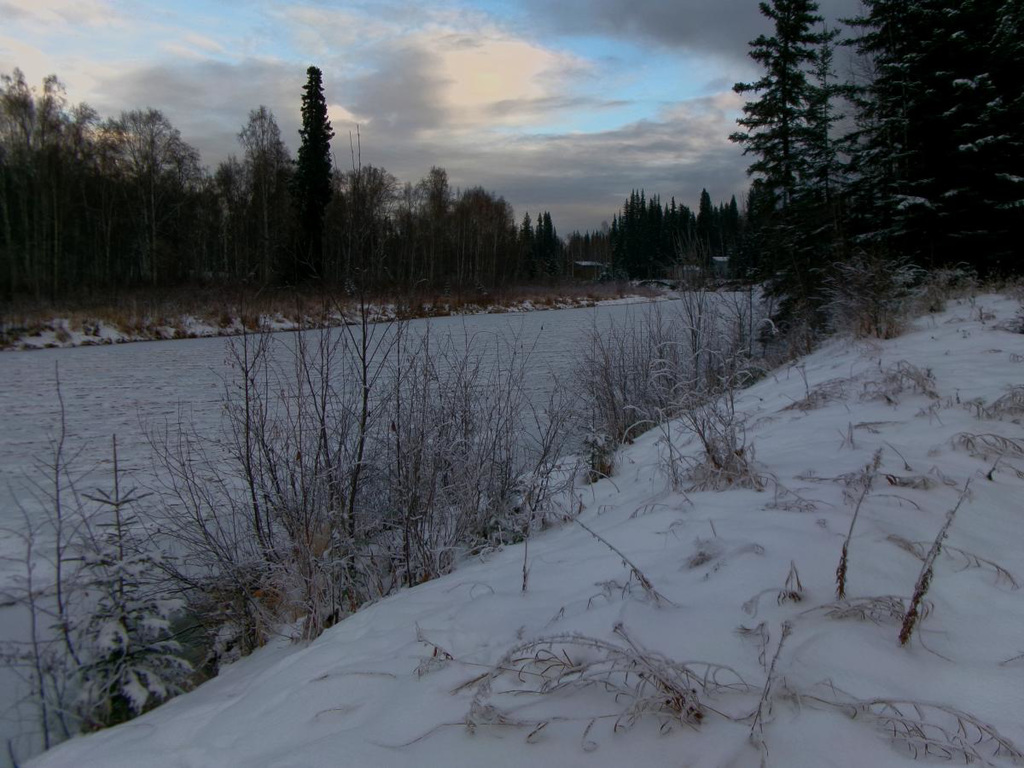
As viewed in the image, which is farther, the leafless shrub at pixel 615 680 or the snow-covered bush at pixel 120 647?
the snow-covered bush at pixel 120 647

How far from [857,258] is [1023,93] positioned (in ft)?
17.3

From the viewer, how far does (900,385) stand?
4395 mm

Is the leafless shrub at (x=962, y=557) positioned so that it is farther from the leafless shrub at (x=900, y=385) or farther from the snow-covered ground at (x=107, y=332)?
the snow-covered ground at (x=107, y=332)

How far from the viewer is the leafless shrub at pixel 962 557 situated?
198 cm

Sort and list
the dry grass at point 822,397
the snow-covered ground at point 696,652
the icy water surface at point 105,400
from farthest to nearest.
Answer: the icy water surface at point 105,400
the dry grass at point 822,397
the snow-covered ground at point 696,652

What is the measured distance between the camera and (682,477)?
3.69 m

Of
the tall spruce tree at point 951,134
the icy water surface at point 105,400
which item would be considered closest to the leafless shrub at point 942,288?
the tall spruce tree at point 951,134

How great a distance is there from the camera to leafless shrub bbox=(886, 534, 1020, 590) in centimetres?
198

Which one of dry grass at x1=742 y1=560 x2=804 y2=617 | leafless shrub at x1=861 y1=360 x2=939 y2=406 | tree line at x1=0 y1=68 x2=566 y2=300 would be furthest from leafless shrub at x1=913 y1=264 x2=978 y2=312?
tree line at x1=0 y1=68 x2=566 y2=300

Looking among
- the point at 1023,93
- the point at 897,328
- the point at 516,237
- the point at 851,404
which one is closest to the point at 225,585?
the point at 851,404

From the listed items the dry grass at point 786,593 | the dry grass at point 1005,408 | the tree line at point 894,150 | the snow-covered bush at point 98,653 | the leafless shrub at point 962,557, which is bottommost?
the snow-covered bush at point 98,653

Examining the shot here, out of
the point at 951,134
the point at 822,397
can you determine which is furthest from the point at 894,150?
the point at 822,397

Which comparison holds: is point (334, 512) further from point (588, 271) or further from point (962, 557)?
point (588, 271)

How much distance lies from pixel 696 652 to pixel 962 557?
1.13 m
